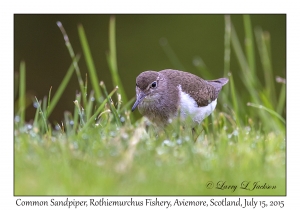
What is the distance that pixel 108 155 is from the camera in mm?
4020

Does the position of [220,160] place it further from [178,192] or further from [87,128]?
[87,128]

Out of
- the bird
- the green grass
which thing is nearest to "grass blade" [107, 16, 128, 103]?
the bird

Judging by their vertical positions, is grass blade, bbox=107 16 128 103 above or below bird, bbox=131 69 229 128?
above

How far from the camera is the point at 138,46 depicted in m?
12.1

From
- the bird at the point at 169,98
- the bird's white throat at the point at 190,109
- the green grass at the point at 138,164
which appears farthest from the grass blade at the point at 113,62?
the green grass at the point at 138,164

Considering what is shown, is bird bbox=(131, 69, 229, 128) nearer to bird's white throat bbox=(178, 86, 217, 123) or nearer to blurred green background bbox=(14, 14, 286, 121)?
bird's white throat bbox=(178, 86, 217, 123)

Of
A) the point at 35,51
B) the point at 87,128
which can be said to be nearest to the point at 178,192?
the point at 87,128

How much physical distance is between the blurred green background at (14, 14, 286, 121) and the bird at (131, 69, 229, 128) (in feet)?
17.3

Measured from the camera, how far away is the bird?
5.91m

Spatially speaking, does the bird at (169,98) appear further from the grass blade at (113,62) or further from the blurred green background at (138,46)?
the blurred green background at (138,46)

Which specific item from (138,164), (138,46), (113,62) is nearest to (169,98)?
(113,62)

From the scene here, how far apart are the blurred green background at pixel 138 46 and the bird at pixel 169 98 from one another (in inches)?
208

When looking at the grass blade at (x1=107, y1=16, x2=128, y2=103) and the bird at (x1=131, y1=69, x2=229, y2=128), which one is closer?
the bird at (x1=131, y1=69, x2=229, y2=128)

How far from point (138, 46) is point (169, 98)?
6.21 metres
